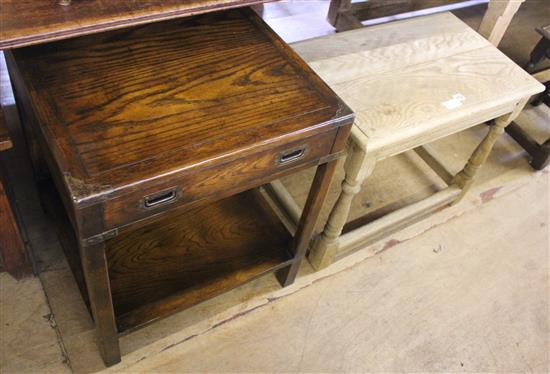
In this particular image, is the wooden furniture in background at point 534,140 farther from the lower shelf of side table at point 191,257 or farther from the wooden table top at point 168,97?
the wooden table top at point 168,97

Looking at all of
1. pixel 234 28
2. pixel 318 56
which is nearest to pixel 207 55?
pixel 234 28

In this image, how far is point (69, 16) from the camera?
0.81 meters

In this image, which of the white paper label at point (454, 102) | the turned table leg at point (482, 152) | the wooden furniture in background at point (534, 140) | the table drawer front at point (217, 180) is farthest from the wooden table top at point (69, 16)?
the wooden furniture in background at point (534, 140)

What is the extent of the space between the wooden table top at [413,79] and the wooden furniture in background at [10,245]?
0.83 metres

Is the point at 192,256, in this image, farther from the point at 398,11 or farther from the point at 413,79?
the point at 398,11

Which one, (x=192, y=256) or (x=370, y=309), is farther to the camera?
(x=370, y=309)

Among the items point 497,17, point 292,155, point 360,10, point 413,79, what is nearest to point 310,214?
point 292,155

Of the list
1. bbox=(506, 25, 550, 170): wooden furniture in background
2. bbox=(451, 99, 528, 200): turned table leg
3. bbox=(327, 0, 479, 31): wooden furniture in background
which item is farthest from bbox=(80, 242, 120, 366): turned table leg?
bbox=(506, 25, 550, 170): wooden furniture in background

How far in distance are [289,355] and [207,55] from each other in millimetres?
833

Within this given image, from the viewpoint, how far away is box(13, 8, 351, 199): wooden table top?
849mm

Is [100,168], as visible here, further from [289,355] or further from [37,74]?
[289,355]

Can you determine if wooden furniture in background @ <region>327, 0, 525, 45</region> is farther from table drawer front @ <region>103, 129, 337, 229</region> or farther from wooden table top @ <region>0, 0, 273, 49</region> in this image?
wooden table top @ <region>0, 0, 273, 49</region>

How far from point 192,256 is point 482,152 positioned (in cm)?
102

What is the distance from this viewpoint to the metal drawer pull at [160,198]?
868mm
